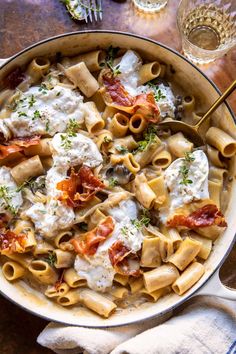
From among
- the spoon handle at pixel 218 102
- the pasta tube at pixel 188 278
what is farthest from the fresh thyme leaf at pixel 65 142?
the pasta tube at pixel 188 278

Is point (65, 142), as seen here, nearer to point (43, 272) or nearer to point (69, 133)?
point (69, 133)

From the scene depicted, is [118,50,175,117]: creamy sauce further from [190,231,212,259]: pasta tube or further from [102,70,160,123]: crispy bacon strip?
[190,231,212,259]: pasta tube

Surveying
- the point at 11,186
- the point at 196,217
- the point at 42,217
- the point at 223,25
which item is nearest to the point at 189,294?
the point at 196,217

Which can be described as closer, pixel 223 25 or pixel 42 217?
pixel 42 217

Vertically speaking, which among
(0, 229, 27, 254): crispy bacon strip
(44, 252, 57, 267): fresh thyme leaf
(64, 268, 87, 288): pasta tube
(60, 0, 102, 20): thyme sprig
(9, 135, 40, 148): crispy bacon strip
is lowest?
(64, 268, 87, 288): pasta tube

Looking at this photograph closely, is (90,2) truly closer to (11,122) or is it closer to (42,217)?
(11,122)

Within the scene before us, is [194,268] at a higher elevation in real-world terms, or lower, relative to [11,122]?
lower

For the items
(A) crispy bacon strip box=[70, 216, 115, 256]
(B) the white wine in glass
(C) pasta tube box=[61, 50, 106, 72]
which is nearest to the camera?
(A) crispy bacon strip box=[70, 216, 115, 256]

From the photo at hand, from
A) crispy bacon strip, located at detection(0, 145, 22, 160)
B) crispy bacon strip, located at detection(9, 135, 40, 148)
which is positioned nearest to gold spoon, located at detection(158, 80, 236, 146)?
crispy bacon strip, located at detection(9, 135, 40, 148)
